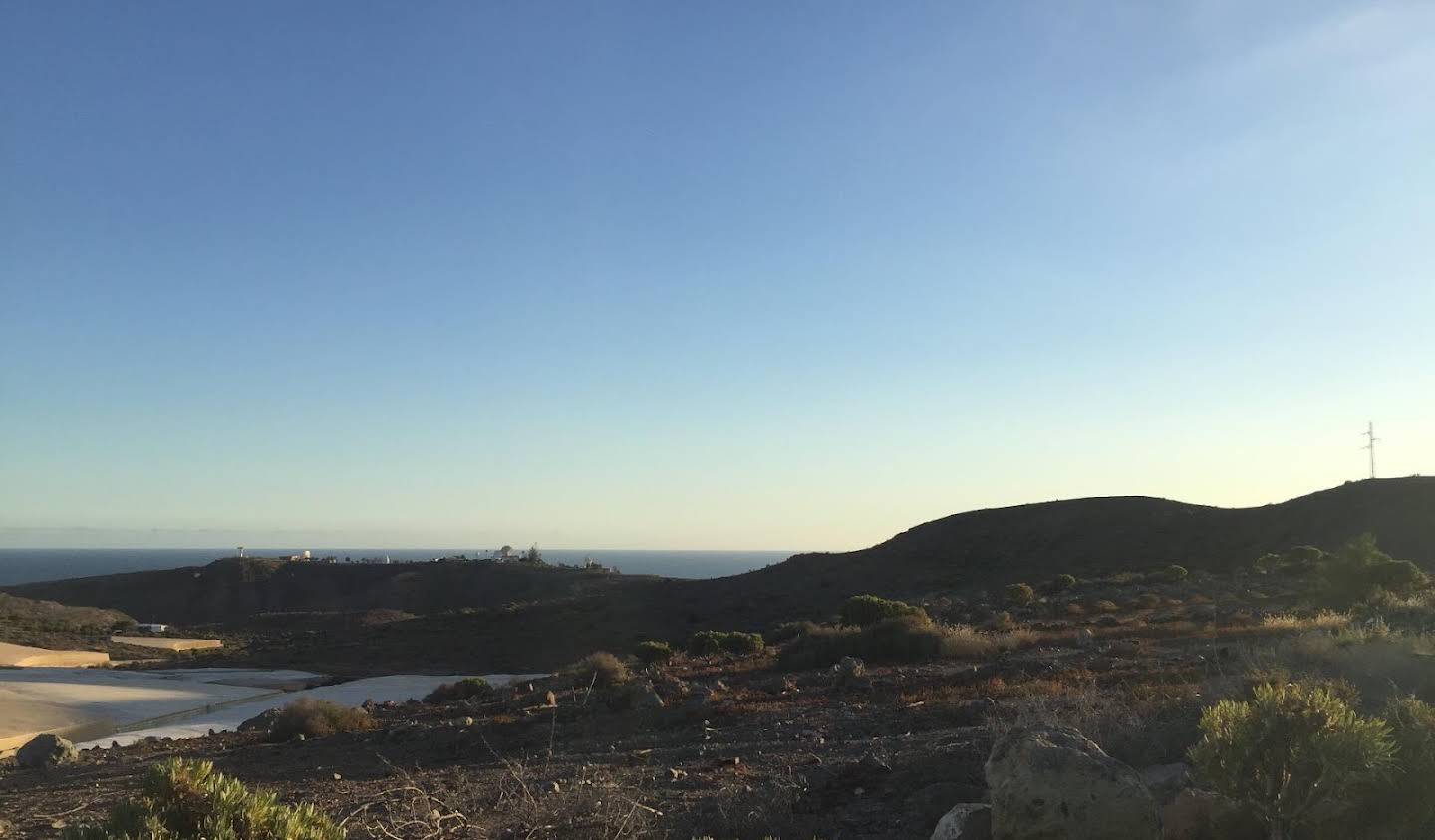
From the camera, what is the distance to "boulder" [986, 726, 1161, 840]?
201 inches

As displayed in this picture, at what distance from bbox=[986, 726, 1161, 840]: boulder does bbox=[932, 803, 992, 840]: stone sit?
0.74 ft

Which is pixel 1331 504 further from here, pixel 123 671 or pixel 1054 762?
pixel 123 671

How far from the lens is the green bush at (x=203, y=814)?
4438 mm

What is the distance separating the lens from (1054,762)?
5316mm

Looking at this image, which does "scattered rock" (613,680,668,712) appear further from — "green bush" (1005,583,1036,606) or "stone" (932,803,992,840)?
"green bush" (1005,583,1036,606)

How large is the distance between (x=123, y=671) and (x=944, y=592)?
33.9 m

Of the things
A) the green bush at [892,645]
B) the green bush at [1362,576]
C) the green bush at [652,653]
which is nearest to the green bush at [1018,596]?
the green bush at [1362,576]

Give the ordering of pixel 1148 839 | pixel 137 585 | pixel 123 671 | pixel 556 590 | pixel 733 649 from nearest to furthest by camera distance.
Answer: pixel 1148 839
pixel 733 649
pixel 123 671
pixel 556 590
pixel 137 585

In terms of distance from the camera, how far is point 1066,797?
5168 millimetres

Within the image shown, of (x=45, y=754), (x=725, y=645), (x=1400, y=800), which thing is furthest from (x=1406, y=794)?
(x=725, y=645)

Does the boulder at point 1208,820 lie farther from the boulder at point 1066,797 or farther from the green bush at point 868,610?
the green bush at point 868,610

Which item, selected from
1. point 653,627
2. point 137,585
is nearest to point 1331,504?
point 653,627

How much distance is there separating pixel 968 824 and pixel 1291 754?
6.17 feet

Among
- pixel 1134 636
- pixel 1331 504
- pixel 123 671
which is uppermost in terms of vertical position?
pixel 1331 504
